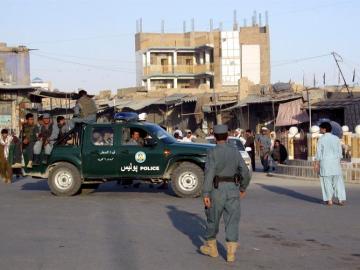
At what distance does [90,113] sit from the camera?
18.6 meters

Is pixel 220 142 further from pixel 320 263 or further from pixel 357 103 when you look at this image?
pixel 357 103

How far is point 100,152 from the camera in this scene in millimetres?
16938

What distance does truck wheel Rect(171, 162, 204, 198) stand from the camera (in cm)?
1659

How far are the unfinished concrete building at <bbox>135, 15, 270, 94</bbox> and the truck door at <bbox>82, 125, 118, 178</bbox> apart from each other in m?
66.4

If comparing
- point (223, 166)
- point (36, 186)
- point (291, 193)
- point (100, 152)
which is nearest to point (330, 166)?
point (291, 193)

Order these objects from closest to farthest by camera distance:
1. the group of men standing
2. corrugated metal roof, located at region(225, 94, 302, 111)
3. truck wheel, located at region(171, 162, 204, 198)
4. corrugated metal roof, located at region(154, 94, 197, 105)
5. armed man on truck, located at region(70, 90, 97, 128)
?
truck wheel, located at region(171, 162, 204, 198), the group of men standing, armed man on truck, located at region(70, 90, 97, 128), corrugated metal roof, located at region(225, 94, 302, 111), corrugated metal roof, located at region(154, 94, 197, 105)

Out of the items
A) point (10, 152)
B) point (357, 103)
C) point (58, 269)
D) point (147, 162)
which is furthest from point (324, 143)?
point (357, 103)

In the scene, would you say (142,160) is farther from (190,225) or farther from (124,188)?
(190,225)

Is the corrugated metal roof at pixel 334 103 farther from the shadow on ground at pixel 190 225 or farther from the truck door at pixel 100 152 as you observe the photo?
the shadow on ground at pixel 190 225

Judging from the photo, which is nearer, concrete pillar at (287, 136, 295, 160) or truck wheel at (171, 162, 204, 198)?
truck wheel at (171, 162, 204, 198)

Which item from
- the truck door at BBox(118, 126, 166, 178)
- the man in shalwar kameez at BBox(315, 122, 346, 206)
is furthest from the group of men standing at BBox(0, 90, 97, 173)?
the man in shalwar kameez at BBox(315, 122, 346, 206)

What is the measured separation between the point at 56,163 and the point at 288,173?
9.45 m

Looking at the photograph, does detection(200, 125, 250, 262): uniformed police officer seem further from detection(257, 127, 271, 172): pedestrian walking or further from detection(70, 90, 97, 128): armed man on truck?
detection(257, 127, 271, 172): pedestrian walking

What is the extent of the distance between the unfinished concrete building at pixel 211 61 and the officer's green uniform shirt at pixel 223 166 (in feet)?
245
